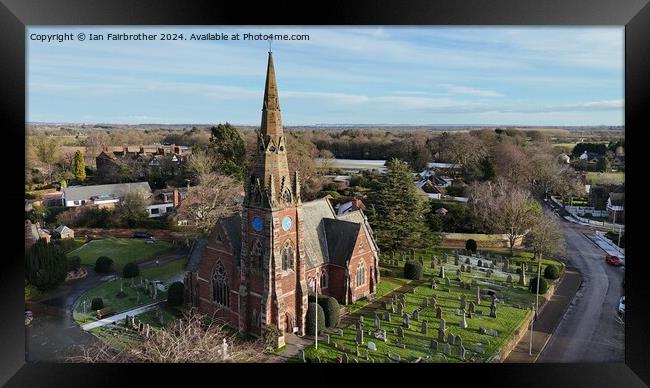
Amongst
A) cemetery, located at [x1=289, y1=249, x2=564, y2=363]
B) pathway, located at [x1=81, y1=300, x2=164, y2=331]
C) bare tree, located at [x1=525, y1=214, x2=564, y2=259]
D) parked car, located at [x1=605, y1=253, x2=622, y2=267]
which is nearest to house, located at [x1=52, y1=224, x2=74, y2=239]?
pathway, located at [x1=81, y1=300, x2=164, y2=331]

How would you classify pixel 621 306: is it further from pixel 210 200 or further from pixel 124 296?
pixel 210 200

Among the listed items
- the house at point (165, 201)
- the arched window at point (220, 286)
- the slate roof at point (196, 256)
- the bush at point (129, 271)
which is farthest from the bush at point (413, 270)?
the bush at point (129, 271)

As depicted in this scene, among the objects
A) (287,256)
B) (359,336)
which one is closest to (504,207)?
(359,336)

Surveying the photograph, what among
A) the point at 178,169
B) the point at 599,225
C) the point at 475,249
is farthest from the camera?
the point at 178,169

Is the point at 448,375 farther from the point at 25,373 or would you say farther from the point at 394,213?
the point at 25,373

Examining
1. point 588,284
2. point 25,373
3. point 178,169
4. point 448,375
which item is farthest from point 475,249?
point 25,373

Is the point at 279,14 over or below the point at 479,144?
over

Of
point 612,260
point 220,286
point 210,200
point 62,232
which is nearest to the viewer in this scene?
point 220,286
